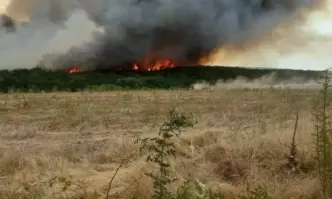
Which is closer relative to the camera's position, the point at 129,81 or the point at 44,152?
the point at 44,152

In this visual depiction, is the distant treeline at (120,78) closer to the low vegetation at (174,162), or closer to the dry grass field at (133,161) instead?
the dry grass field at (133,161)

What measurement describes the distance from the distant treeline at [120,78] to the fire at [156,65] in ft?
1.57

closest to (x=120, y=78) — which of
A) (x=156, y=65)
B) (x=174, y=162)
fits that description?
(x=156, y=65)

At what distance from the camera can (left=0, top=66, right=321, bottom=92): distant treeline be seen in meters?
27.8

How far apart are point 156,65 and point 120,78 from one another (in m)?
4.61

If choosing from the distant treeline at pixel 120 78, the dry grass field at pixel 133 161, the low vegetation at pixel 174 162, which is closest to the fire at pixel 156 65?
the distant treeline at pixel 120 78

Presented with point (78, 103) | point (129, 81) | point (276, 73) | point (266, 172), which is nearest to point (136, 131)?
point (266, 172)

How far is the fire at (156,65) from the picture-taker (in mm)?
36156

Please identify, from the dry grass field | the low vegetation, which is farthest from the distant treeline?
the low vegetation

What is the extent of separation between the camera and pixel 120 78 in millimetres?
32531

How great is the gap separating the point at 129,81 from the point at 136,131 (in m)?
21.3

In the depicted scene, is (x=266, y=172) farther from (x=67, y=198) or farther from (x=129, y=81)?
(x=129, y=81)

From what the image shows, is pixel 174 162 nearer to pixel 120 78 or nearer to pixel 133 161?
pixel 133 161

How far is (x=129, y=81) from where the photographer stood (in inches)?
1217
